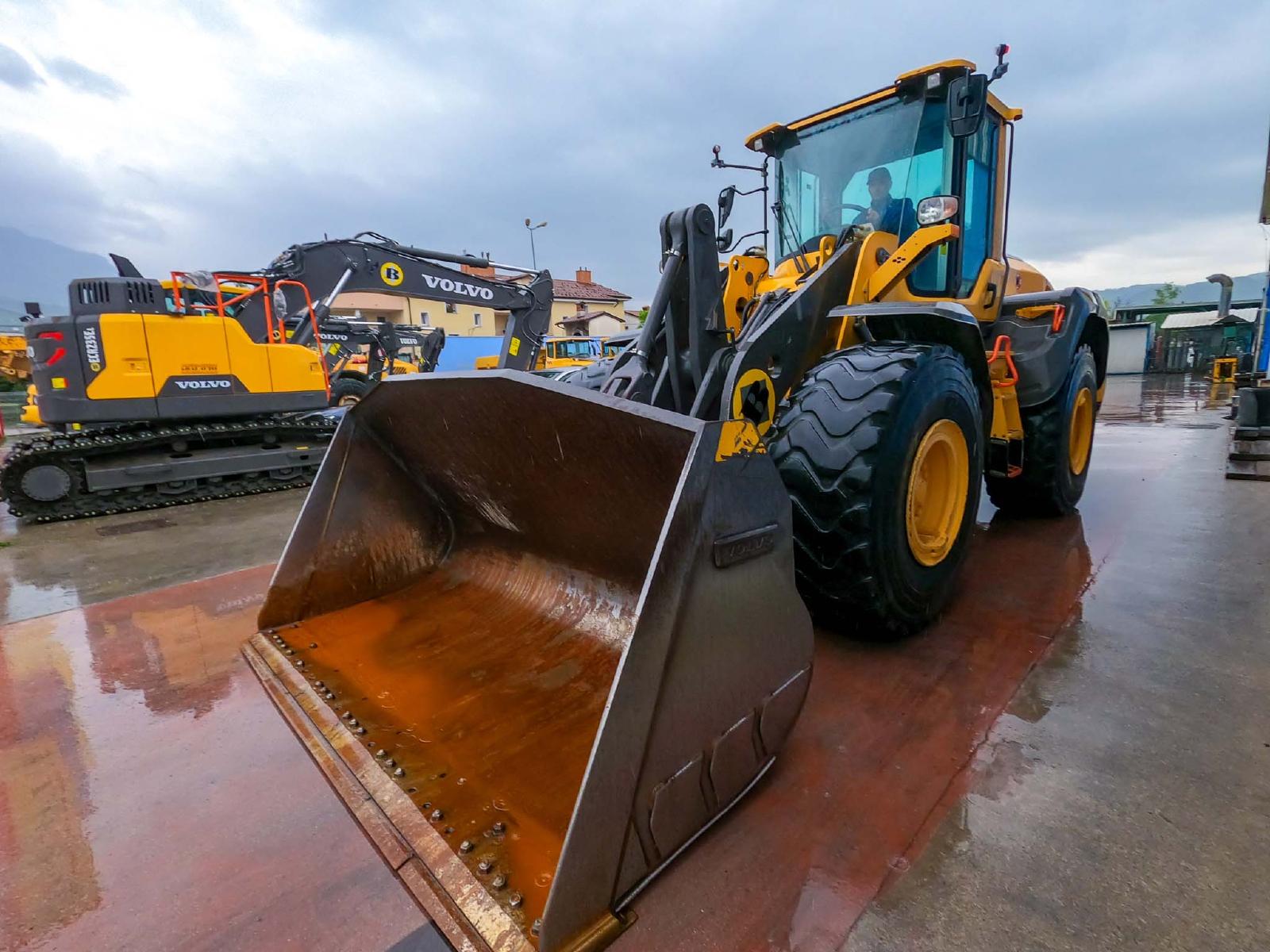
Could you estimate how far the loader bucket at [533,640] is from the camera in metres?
1.35

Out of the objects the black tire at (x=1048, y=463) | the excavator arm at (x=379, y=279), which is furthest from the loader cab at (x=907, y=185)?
the excavator arm at (x=379, y=279)

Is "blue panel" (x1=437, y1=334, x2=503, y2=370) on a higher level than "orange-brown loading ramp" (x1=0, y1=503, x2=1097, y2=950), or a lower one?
higher

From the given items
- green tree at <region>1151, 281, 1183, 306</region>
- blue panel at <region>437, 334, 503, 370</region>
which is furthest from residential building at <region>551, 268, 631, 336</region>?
green tree at <region>1151, 281, 1183, 306</region>

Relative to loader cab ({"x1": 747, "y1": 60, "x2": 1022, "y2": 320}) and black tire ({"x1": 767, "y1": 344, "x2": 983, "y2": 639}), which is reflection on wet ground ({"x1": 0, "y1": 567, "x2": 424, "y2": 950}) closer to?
black tire ({"x1": 767, "y1": 344, "x2": 983, "y2": 639})

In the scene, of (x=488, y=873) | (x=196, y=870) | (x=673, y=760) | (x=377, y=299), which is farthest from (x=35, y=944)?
(x=377, y=299)

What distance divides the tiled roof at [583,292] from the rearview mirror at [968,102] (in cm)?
3623

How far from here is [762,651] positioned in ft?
5.49

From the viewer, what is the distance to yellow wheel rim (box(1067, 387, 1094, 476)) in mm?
4645

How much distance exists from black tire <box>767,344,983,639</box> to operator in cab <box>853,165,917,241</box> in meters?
1.15

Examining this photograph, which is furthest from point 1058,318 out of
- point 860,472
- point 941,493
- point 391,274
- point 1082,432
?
point 391,274

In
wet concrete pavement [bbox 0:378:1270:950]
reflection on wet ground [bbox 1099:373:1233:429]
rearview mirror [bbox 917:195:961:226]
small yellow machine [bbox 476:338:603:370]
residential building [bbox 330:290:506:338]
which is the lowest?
reflection on wet ground [bbox 1099:373:1233:429]

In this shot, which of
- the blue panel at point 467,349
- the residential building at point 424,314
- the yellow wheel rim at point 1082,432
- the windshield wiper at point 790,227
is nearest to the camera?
the windshield wiper at point 790,227

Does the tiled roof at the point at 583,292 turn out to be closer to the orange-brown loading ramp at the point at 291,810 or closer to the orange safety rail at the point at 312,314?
the orange safety rail at the point at 312,314

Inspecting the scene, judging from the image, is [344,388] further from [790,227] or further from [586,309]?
[586,309]
